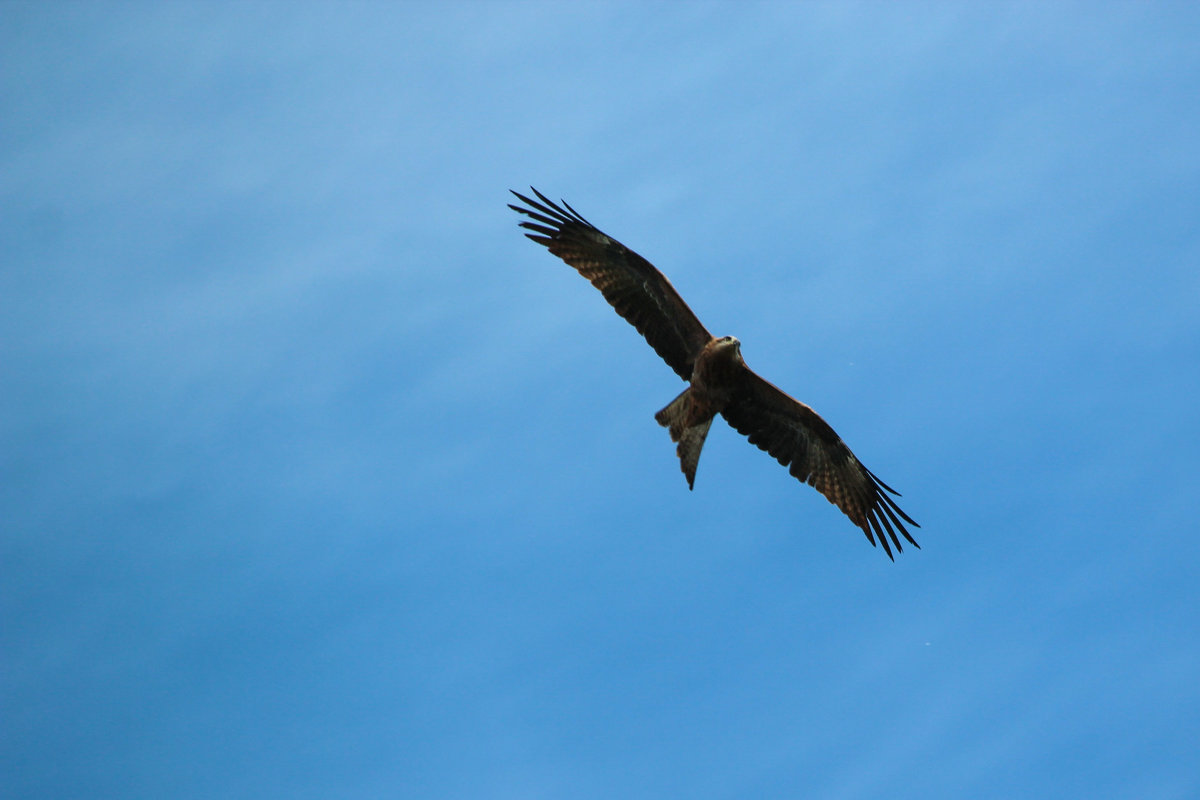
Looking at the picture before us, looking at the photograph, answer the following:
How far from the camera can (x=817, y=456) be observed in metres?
13.3

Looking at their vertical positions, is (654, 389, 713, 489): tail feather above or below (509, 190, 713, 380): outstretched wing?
below

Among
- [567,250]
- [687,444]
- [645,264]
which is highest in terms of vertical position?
[567,250]

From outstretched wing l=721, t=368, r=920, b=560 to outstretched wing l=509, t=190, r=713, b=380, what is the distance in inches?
35.9

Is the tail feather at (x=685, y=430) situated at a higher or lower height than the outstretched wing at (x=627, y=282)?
lower

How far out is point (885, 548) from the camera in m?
13.3

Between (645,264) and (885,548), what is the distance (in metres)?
4.44

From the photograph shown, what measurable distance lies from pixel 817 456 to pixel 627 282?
3092 mm

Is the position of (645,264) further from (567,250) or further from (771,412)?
(771,412)

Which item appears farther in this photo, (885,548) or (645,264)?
(885,548)

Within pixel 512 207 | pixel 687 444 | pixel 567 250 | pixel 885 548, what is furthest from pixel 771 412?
pixel 512 207

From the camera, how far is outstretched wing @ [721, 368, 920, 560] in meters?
12.9

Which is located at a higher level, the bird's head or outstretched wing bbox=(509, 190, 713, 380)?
outstretched wing bbox=(509, 190, 713, 380)

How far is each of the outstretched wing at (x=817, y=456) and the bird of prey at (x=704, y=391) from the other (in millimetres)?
12

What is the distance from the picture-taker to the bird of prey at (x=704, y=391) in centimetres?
1238
